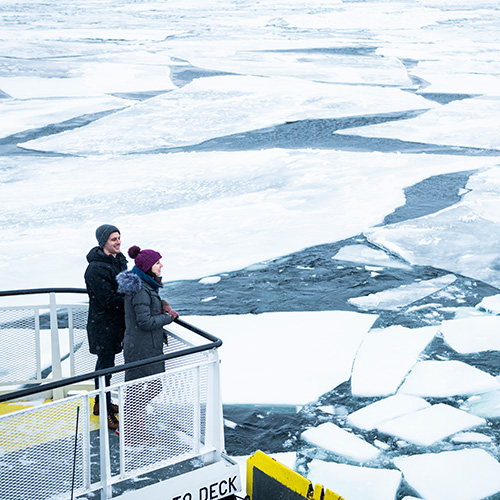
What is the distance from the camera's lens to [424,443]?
4887 millimetres

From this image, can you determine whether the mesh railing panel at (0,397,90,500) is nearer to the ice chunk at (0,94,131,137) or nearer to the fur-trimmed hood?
the fur-trimmed hood

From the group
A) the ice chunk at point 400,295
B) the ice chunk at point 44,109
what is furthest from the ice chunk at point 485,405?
the ice chunk at point 44,109

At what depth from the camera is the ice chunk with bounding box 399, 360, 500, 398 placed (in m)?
5.57

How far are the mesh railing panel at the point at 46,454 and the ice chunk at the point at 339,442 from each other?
1934 mm

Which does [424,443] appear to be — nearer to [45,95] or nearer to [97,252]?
[97,252]

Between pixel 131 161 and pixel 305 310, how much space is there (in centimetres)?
640

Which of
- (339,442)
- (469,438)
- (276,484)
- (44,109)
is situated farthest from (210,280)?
(44,109)

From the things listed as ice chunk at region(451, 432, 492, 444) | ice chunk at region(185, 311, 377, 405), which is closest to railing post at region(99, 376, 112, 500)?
ice chunk at region(185, 311, 377, 405)

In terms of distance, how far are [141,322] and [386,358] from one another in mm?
2870

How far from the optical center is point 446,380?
571 cm

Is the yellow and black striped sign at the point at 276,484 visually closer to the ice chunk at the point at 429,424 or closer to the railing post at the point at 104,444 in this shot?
the railing post at the point at 104,444

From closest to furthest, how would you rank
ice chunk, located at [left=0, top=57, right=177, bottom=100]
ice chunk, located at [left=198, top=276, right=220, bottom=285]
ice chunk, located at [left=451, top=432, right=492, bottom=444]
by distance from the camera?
ice chunk, located at [left=451, top=432, right=492, bottom=444], ice chunk, located at [left=198, top=276, right=220, bottom=285], ice chunk, located at [left=0, top=57, right=177, bottom=100]

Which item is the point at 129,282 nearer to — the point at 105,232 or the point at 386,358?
the point at 105,232

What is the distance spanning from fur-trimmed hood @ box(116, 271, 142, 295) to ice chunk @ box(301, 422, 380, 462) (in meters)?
1.89
